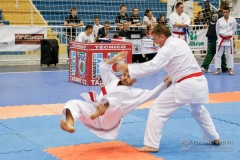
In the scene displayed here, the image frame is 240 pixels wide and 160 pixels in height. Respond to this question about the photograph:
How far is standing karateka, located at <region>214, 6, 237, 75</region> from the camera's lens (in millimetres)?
12594

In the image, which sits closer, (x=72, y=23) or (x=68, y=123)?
(x=68, y=123)

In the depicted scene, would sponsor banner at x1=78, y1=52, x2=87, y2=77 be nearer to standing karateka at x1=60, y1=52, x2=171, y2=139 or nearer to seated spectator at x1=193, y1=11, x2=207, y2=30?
standing karateka at x1=60, y1=52, x2=171, y2=139

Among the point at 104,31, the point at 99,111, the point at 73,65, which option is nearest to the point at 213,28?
the point at 104,31

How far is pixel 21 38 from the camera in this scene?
14.8 metres

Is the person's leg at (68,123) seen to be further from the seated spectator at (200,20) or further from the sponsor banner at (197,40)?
the seated spectator at (200,20)

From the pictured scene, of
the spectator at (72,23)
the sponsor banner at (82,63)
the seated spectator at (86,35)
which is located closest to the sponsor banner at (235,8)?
the spectator at (72,23)

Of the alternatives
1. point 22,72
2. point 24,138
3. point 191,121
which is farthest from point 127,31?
point 24,138

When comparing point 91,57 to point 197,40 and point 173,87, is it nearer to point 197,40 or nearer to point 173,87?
point 173,87

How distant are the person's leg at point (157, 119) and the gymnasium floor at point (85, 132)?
12cm

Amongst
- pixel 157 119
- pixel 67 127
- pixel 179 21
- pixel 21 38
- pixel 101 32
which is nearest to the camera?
pixel 67 127

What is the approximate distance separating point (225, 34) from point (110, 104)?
309 inches

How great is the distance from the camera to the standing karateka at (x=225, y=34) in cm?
1259

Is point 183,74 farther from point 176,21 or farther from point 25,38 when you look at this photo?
point 25,38

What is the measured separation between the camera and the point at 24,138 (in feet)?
20.4
